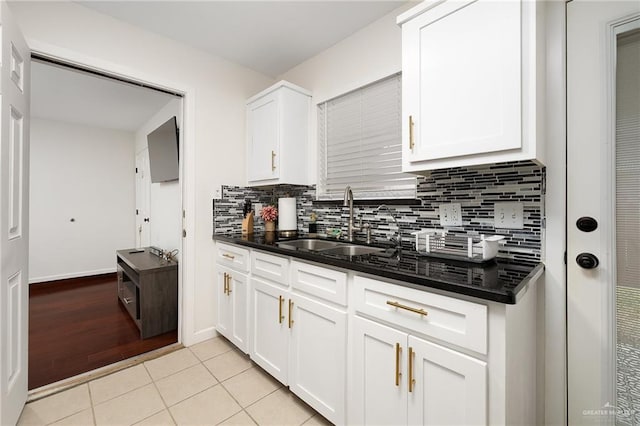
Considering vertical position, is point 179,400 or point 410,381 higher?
point 410,381

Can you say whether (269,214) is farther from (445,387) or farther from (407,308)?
(445,387)

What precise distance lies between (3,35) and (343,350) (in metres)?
2.10

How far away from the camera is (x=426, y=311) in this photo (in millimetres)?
1045

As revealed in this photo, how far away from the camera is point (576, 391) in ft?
4.07

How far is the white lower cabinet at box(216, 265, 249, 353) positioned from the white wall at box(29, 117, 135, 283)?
3.73m

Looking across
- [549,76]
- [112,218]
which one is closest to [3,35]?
[549,76]

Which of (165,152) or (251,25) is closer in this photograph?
(251,25)

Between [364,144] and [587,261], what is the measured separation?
1.41m

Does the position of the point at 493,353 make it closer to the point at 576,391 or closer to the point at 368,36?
the point at 576,391

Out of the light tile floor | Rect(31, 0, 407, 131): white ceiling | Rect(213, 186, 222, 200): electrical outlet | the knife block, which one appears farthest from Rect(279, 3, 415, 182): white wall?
the light tile floor

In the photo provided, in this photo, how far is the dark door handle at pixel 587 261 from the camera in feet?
3.88

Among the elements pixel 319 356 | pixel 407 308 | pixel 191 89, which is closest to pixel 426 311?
pixel 407 308

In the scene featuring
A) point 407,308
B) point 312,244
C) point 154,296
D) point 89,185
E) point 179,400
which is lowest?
point 179,400

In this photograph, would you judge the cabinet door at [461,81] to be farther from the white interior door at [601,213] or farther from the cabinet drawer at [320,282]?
the cabinet drawer at [320,282]
